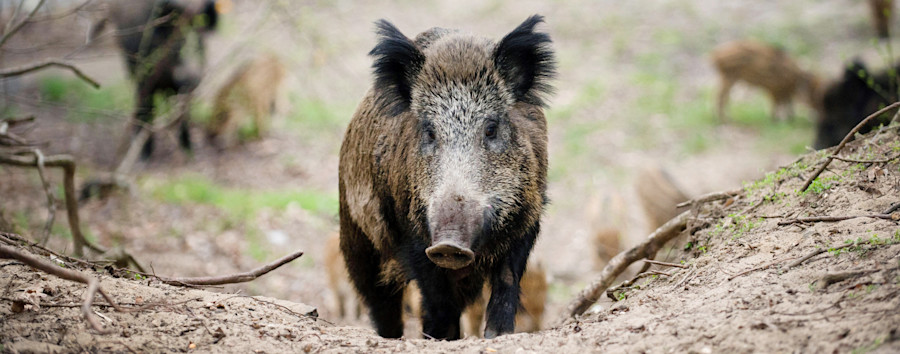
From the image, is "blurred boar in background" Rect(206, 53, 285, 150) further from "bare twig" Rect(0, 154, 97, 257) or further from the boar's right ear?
the boar's right ear

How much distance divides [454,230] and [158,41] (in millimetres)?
8921

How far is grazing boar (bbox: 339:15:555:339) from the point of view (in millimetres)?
3623

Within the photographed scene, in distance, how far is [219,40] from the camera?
15.7 metres

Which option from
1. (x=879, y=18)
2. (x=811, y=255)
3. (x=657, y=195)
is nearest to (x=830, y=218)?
(x=811, y=255)

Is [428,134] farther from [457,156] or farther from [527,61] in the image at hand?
[527,61]

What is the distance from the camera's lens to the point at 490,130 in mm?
3752

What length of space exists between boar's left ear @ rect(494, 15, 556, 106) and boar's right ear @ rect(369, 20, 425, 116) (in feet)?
1.64

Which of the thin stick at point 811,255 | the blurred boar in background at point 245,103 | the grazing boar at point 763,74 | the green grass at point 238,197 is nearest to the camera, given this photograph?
the thin stick at point 811,255

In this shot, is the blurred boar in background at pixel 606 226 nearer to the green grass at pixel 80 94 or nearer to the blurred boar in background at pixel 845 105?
the blurred boar in background at pixel 845 105

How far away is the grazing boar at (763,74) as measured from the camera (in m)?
13.6

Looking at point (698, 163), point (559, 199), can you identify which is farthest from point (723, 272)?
point (698, 163)

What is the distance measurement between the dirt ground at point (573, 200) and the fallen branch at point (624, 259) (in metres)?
0.16

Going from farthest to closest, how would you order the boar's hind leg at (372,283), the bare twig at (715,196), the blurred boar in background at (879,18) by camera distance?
1. the blurred boar in background at (879,18)
2. the boar's hind leg at (372,283)
3. the bare twig at (715,196)

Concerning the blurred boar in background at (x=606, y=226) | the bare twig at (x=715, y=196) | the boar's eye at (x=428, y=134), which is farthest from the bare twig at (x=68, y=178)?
the blurred boar in background at (x=606, y=226)
